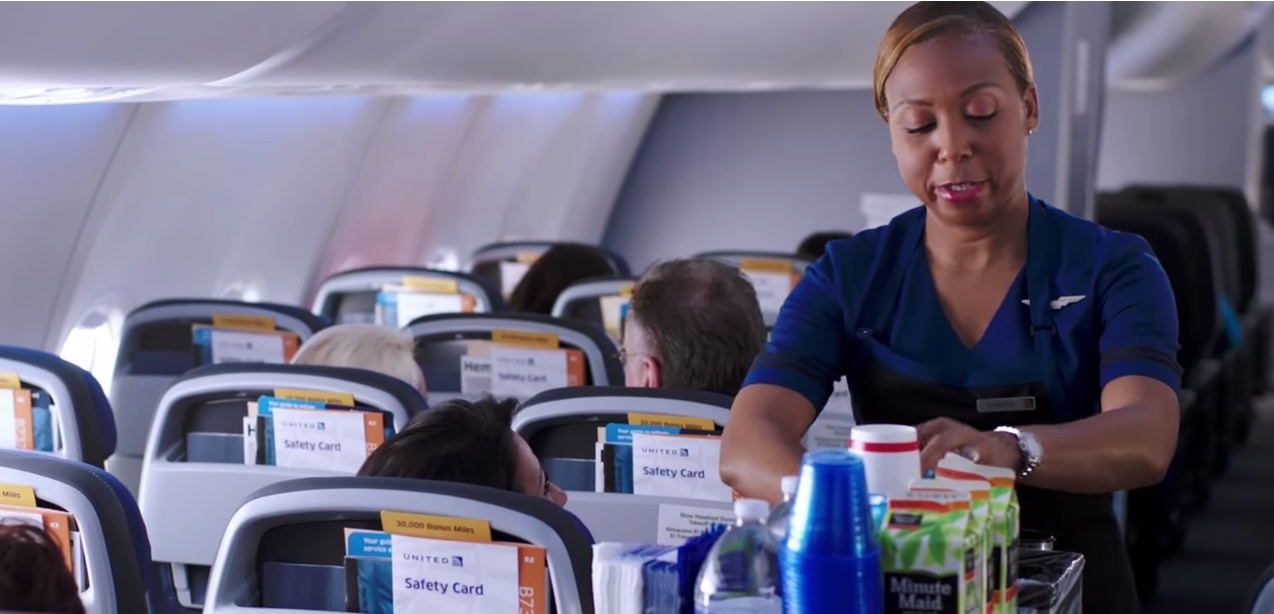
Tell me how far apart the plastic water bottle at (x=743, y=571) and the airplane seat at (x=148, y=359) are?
3.22 meters

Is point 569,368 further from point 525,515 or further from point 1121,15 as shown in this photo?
point 1121,15

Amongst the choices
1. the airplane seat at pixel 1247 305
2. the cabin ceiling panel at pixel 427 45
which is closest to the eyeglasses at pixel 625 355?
the cabin ceiling panel at pixel 427 45

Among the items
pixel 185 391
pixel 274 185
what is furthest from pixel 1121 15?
pixel 185 391

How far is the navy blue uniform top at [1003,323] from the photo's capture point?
2230 millimetres

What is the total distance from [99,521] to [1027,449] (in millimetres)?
1298

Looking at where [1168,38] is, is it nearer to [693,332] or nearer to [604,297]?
[604,297]

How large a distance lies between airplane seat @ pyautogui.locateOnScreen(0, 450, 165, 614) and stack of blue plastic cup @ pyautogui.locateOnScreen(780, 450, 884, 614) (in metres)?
1.19

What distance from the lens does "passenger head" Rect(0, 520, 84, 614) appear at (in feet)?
5.67

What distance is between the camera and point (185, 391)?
11.3 feet

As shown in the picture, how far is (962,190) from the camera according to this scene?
2217 millimetres

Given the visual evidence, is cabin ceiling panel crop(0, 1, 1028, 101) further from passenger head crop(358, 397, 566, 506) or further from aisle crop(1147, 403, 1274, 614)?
aisle crop(1147, 403, 1274, 614)

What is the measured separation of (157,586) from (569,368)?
Result: 5.76 feet

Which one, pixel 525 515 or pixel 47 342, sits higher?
pixel 47 342

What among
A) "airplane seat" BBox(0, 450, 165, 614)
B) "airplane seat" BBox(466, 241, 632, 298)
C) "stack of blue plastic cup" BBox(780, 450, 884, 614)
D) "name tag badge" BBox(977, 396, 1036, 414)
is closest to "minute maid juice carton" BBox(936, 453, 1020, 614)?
"stack of blue plastic cup" BBox(780, 450, 884, 614)
